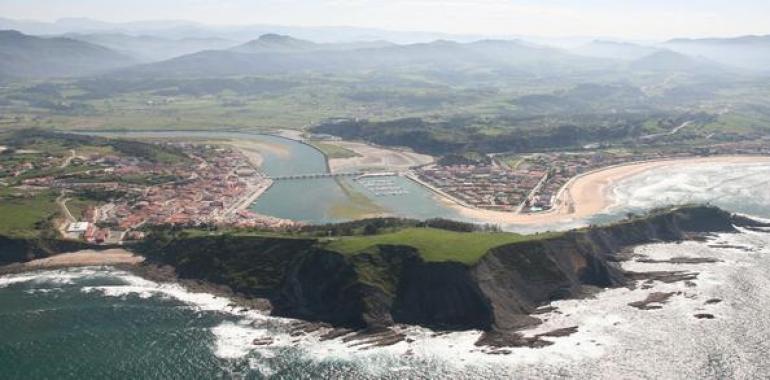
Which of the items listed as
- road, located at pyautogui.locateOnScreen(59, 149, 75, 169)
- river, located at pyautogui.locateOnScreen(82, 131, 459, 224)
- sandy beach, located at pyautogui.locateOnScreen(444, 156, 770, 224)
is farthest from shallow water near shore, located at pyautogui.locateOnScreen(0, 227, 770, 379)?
road, located at pyautogui.locateOnScreen(59, 149, 75, 169)

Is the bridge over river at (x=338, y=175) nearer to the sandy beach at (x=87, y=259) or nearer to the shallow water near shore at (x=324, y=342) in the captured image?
the sandy beach at (x=87, y=259)

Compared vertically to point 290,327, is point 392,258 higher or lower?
higher

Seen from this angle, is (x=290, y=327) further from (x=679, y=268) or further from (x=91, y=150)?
(x=91, y=150)

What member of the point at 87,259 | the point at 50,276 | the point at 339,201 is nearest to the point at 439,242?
the point at 87,259

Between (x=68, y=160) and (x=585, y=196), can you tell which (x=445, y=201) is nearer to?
(x=585, y=196)

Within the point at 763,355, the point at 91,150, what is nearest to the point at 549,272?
the point at 763,355

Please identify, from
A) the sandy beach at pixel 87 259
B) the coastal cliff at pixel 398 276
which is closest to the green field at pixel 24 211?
the sandy beach at pixel 87 259
